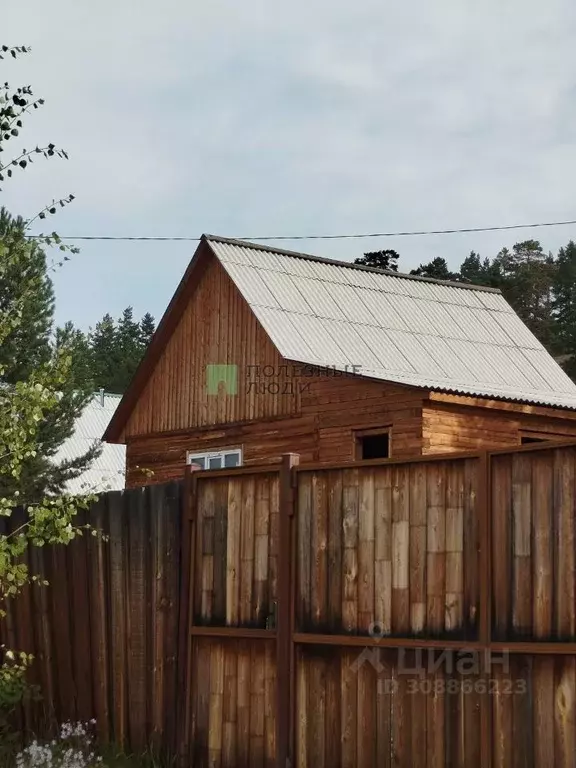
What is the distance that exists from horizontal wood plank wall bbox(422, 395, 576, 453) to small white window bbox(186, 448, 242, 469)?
370 centimetres

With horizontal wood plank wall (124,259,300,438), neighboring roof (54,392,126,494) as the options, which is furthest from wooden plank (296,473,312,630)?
neighboring roof (54,392,126,494)

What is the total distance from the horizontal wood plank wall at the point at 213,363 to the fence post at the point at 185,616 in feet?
36.7

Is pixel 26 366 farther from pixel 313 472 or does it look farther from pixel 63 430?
pixel 313 472

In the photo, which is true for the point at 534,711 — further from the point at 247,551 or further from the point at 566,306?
the point at 566,306

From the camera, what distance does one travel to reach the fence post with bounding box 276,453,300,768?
8.19 m

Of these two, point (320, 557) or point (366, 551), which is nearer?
point (366, 551)

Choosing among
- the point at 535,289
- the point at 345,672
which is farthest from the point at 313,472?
the point at 535,289

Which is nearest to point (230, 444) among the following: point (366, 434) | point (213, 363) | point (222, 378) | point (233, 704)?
point (222, 378)

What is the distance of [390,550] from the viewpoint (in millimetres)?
7750

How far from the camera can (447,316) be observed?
2436 centimetres

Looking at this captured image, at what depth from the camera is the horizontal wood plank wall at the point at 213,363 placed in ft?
67.6

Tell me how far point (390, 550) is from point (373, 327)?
48.1ft

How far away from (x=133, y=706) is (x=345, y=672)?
6.72 feet

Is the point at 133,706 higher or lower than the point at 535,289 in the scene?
lower
